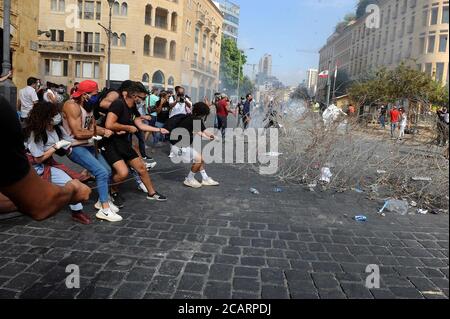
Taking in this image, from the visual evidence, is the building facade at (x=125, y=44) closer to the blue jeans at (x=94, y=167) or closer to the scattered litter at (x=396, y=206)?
the blue jeans at (x=94, y=167)

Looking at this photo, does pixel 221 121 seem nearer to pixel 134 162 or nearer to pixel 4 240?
pixel 134 162

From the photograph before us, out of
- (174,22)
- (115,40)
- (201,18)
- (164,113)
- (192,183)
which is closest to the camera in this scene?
(192,183)

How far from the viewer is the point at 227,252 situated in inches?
162

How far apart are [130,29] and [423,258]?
2500cm

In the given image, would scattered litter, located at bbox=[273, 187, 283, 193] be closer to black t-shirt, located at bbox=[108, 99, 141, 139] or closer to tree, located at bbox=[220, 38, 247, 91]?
black t-shirt, located at bbox=[108, 99, 141, 139]

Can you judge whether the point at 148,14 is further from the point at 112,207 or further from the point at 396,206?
the point at 396,206

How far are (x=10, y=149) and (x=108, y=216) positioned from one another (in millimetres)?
3610

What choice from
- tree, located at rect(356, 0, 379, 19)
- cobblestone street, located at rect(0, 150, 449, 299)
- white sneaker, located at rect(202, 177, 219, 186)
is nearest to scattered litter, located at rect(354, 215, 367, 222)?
cobblestone street, located at rect(0, 150, 449, 299)

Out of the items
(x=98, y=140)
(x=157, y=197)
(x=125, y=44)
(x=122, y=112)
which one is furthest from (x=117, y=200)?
(x=125, y=44)

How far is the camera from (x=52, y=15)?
15.7 m

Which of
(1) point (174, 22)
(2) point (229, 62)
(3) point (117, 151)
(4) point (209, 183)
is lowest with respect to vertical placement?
(4) point (209, 183)

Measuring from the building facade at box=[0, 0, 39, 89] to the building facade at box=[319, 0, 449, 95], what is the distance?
987 cm

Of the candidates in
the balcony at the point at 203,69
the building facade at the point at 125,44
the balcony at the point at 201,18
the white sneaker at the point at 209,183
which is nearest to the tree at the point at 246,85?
the balcony at the point at 203,69

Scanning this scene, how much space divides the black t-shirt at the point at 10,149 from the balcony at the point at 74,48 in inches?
1257
